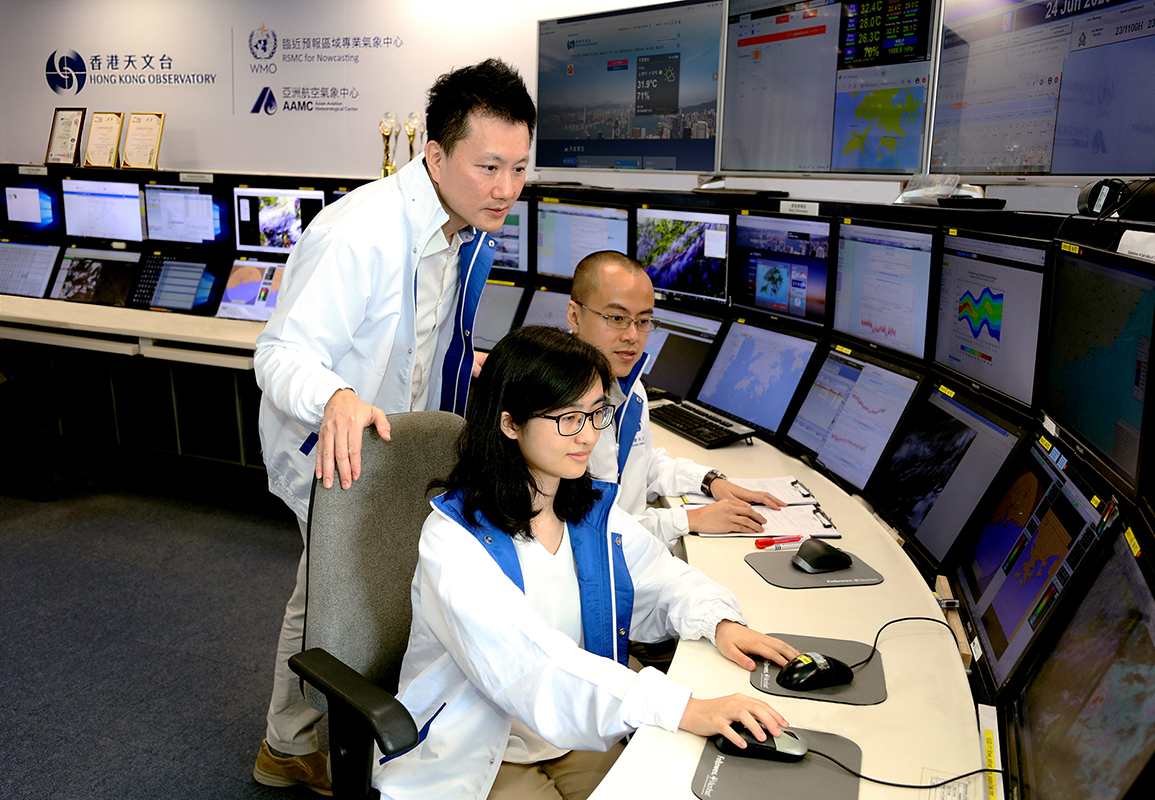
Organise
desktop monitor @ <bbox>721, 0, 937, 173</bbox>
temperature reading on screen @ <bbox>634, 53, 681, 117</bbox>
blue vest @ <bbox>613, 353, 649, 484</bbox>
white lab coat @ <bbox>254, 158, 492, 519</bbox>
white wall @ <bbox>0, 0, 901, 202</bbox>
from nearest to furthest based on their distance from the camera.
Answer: white lab coat @ <bbox>254, 158, 492, 519</bbox> < blue vest @ <bbox>613, 353, 649, 484</bbox> < desktop monitor @ <bbox>721, 0, 937, 173</bbox> < temperature reading on screen @ <bbox>634, 53, 681, 117</bbox> < white wall @ <bbox>0, 0, 901, 202</bbox>

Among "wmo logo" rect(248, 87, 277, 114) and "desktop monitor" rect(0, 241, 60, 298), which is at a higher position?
"wmo logo" rect(248, 87, 277, 114)

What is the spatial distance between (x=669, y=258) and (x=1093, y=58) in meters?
1.40

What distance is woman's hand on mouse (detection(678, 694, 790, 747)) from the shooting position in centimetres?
107

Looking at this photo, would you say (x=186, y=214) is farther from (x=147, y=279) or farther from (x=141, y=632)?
(x=141, y=632)

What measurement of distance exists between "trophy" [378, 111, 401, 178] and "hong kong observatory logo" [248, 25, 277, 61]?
3.04 ft

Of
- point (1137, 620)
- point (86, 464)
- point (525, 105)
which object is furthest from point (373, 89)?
point (1137, 620)

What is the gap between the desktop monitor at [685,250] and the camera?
2.78 metres

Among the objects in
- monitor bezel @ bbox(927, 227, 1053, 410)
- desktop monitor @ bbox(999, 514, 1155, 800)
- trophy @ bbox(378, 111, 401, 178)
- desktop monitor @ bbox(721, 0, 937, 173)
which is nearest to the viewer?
desktop monitor @ bbox(999, 514, 1155, 800)

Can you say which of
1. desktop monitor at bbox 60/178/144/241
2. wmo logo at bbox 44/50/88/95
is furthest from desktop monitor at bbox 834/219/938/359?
wmo logo at bbox 44/50/88/95

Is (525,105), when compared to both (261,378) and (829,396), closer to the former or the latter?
(261,378)

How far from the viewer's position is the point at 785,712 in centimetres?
118

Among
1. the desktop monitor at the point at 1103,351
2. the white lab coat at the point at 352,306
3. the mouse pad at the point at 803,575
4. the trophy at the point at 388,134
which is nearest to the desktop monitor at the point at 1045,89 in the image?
the desktop monitor at the point at 1103,351

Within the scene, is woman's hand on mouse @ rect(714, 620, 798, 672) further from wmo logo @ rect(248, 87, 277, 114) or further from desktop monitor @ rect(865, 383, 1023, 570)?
wmo logo @ rect(248, 87, 277, 114)

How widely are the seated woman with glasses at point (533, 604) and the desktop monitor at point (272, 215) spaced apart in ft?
10.0
